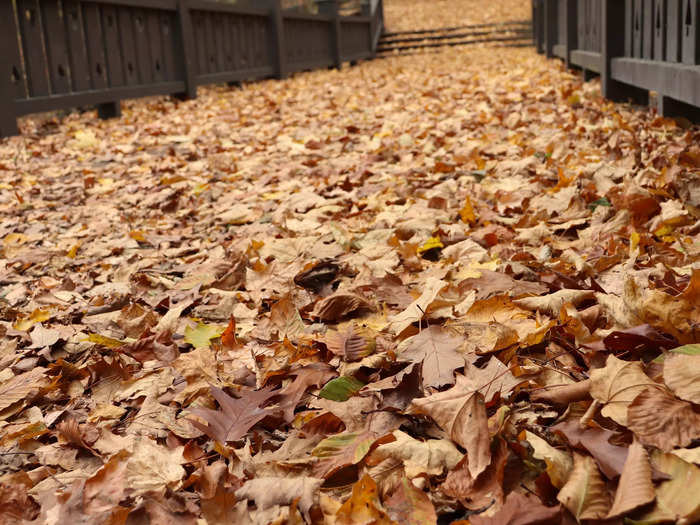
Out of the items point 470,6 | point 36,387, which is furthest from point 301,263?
point 470,6

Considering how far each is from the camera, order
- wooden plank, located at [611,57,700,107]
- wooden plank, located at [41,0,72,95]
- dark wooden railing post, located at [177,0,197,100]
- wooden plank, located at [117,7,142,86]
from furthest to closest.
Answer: dark wooden railing post, located at [177,0,197,100] < wooden plank, located at [117,7,142,86] < wooden plank, located at [41,0,72,95] < wooden plank, located at [611,57,700,107]

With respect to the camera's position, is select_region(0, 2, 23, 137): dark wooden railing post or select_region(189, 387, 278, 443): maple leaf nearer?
select_region(189, 387, 278, 443): maple leaf

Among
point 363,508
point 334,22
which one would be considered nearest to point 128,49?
point 334,22

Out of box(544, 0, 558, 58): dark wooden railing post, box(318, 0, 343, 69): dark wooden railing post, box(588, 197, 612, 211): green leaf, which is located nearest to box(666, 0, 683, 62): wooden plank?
box(588, 197, 612, 211): green leaf

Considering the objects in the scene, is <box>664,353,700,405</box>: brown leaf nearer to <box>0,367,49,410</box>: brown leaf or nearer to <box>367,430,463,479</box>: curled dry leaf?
<box>367,430,463,479</box>: curled dry leaf

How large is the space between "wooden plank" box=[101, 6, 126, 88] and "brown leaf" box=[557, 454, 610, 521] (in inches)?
244

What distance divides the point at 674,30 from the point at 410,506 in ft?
9.98

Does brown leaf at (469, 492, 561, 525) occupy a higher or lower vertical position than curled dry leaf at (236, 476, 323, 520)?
higher

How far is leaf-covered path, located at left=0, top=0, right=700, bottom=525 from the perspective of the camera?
1.07m

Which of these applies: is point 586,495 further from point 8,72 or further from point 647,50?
point 8,72

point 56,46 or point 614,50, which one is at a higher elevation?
point 56,46

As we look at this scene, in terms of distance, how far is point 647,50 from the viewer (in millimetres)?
3814

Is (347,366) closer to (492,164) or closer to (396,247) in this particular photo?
(396,247)

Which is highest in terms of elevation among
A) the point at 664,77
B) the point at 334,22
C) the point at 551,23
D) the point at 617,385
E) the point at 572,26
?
the point at 334,22
